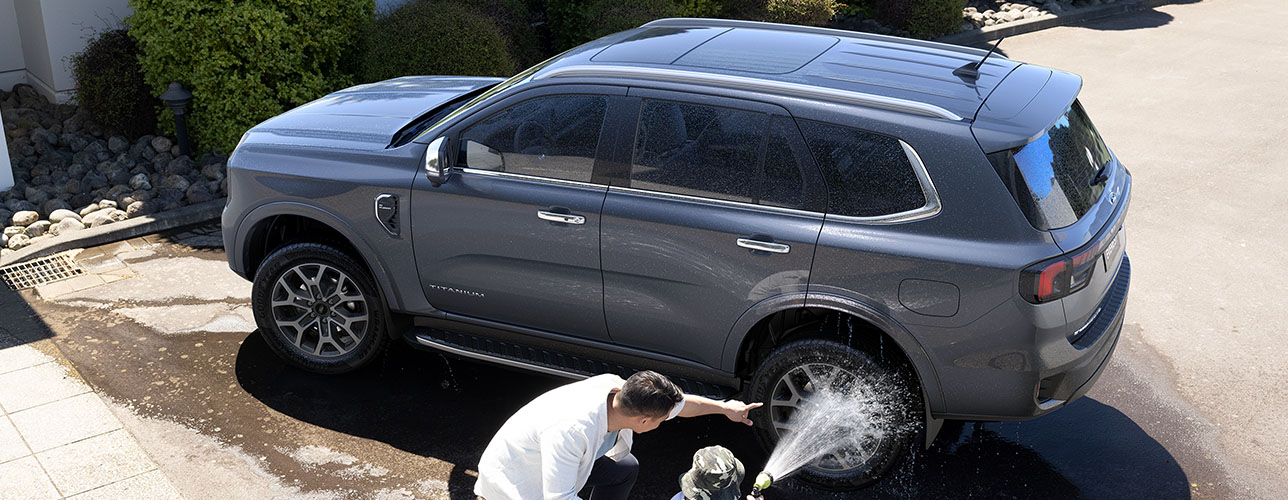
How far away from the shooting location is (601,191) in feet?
→ 16.9

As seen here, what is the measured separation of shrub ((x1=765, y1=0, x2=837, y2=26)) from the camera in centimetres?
1214

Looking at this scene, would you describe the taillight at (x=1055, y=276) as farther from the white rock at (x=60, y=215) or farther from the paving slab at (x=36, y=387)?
the white rock at (x=60, y=215)

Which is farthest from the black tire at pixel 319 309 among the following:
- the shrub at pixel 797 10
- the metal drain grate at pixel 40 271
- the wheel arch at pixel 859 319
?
the shrub at pixel 797 10

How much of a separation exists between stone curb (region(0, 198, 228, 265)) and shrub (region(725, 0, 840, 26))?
20.7 ft

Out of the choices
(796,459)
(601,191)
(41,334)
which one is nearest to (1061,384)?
(796,459)

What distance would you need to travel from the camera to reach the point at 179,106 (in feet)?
30.0

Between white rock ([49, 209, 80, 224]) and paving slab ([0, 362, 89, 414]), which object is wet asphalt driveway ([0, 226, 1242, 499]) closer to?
paving slab ([0, 362, 89, 414])

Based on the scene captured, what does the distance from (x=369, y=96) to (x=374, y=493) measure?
8.41 ft

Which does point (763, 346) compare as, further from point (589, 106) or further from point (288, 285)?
point (288, 285)

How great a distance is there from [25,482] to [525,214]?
2674 millimetres

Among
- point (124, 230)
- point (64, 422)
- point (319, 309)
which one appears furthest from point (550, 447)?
point (124, 230)

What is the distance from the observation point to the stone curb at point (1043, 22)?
1446 centimetres

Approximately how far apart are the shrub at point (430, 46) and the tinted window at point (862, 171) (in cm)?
553

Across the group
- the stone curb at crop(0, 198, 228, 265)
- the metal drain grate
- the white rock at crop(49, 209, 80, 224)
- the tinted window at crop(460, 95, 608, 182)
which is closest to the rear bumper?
the tinted window at crop(460, 95, 608, 182)
